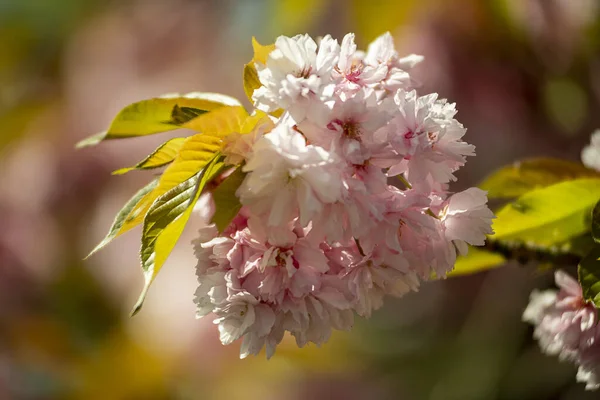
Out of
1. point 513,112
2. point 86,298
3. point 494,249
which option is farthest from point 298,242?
point 86,298

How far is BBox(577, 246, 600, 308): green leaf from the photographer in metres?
0.41

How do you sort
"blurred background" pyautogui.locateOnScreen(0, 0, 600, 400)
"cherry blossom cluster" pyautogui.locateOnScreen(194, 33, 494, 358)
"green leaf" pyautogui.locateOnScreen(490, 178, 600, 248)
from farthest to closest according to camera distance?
1. "blurred background" pyautogui.locateOnScreen(0, 0, 600, 400)
2. "green leaf" pyautogui.locateOnScreen(490, 178, 600, 248)
3. "cherry blossom cluster" pyautogui.locateOnScreen(194, 33, 494, 358)

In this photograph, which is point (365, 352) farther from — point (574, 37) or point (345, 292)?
point (345, 292)

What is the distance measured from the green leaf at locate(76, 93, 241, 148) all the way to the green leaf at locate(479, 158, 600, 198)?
0.87ft

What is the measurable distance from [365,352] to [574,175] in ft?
4.62

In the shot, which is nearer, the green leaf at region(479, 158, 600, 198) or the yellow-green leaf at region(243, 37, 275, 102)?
the yellow-green leaf at region(243, 37, 275, 102)

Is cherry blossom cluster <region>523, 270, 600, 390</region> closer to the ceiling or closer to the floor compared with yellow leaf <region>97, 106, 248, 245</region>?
closer to the floor

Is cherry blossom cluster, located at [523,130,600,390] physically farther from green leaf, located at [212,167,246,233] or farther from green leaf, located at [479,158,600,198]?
green leaf, located at [212,167,246,233]

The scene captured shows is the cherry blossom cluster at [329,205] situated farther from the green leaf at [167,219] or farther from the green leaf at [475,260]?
the green leaf at [475,260]

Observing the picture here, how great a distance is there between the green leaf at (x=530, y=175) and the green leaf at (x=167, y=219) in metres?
0.29

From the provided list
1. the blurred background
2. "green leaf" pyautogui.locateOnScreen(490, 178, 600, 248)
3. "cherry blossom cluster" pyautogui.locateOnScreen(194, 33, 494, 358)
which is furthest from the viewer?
the blurred background

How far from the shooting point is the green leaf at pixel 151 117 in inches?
16.1

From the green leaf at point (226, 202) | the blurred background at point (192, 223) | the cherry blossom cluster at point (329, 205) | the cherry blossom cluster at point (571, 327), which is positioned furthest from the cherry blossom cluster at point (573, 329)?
the blurred background at point (192, 223)

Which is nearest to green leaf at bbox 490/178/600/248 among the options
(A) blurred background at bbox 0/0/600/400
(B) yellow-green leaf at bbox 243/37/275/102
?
(B) yellow-green leaf at bbox 243/37/275/102
